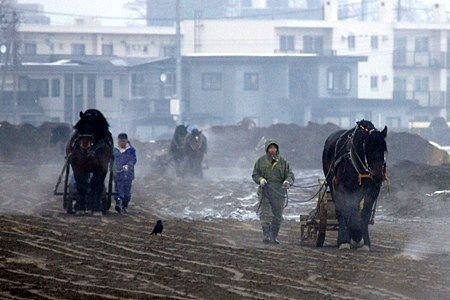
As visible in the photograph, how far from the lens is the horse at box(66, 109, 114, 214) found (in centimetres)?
2202

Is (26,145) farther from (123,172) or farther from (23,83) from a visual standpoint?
(123,172)

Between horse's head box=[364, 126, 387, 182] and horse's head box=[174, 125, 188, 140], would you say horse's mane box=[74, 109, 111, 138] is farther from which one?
horse's head box=[174, 125, 188, 140]

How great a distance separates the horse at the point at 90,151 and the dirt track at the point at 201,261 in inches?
29.2

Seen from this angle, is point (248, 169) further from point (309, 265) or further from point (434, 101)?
point (434, 101)

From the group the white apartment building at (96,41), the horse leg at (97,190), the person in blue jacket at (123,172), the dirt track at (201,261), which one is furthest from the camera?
the white apartment building at (96,41)

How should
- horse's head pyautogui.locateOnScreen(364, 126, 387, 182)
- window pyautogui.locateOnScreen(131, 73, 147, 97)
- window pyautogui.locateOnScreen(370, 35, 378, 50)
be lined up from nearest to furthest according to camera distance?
horse's head pyautogui.locateOnScreen(364, 126, 387, 182)
window pyautogui.locateOnScreen(131, 73, 147, 97)
window pyautogui.locateOnScreen(370, 35, 378, 50)

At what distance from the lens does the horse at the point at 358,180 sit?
17.0 meters

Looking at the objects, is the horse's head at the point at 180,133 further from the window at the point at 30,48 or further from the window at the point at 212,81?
the window at the point at 30,48

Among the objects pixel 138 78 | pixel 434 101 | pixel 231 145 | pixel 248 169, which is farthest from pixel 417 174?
pixel 434 101

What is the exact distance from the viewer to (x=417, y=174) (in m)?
32.2

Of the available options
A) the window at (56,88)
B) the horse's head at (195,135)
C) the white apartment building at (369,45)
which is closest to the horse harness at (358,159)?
the horse's head at (195,135)

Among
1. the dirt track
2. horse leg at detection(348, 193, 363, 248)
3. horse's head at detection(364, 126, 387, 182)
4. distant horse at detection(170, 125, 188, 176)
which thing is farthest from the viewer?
distant horse at detection(170, 125, 188, 176)

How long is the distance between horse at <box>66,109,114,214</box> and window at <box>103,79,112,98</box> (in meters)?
59.9

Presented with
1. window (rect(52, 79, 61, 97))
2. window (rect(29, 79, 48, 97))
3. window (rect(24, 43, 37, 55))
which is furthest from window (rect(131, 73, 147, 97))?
window (rect(24, 43, 37, 55))
